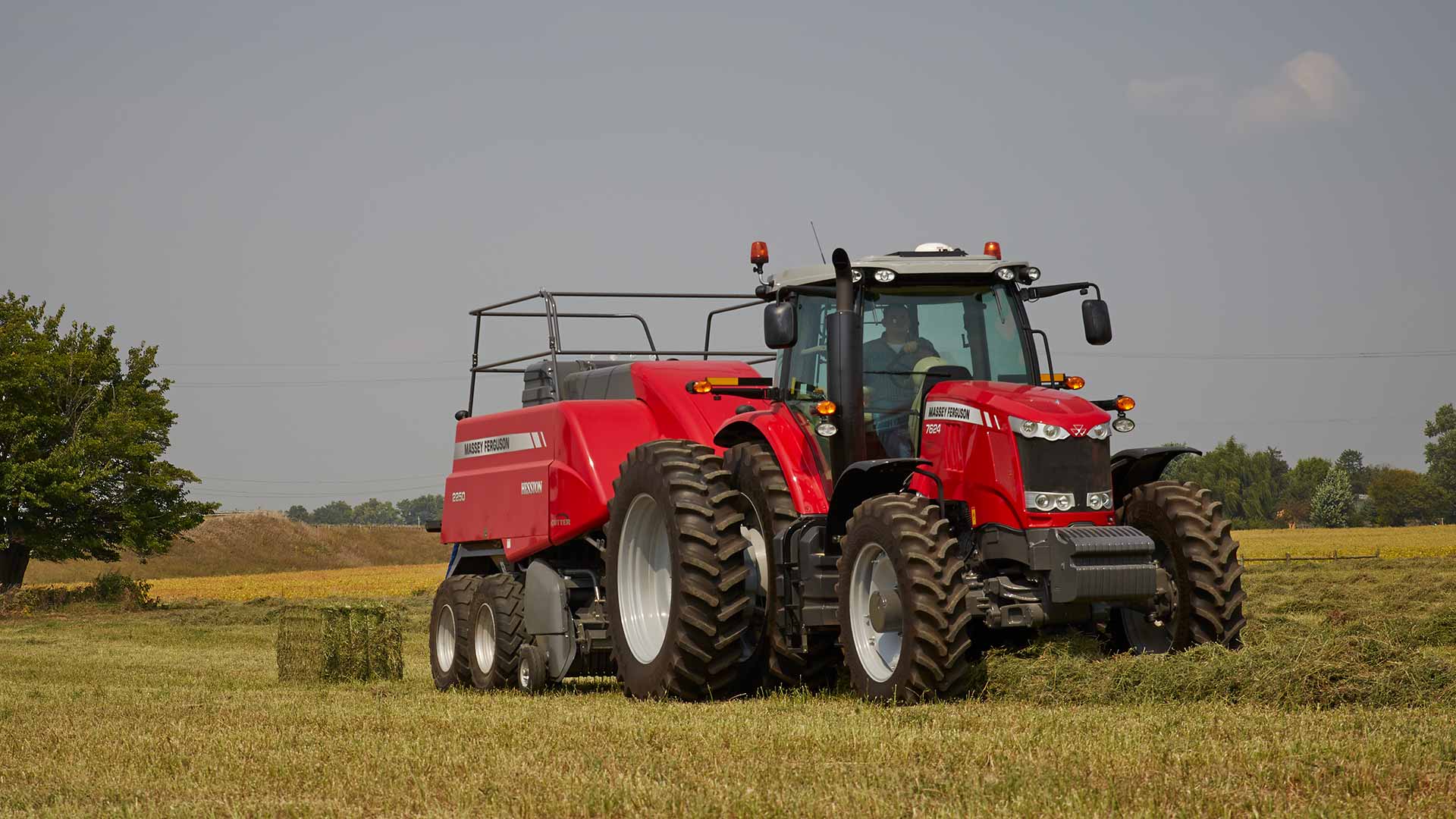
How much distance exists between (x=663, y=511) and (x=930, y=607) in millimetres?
2751

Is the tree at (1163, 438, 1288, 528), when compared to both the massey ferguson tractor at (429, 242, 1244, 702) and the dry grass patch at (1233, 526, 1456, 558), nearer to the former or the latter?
the dry grass patch at (1233, 526, 1456, 558)

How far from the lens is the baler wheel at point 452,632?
46.8ft

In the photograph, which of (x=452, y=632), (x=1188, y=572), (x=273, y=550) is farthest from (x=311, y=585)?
(x=1188, y=572)

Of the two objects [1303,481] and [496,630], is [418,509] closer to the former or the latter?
[1303,481]

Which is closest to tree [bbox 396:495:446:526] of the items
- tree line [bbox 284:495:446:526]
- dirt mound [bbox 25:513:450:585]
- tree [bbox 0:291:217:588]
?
tree line [bbox 284:495:446:526]

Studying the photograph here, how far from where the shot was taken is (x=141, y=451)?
38.2 metres

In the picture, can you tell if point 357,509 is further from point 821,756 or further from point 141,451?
point 821,756

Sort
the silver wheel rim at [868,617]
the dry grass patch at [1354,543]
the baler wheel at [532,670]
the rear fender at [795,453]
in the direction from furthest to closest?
the dry grass patch at [1354,543]
the baler wheel at [532,670]
the rear fender at [795,453]
the silver wheel rim at [868,617]

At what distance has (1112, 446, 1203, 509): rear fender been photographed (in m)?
10.4

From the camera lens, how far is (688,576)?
1036cm

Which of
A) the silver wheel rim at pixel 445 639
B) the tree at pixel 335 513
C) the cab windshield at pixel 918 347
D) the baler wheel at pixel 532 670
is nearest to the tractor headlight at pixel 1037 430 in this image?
the cab windshield at pixel 918 347

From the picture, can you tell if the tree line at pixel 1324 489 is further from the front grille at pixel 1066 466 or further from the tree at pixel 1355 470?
the front grille at pixel 1066 466

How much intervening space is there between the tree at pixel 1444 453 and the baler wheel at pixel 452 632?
112713 mm

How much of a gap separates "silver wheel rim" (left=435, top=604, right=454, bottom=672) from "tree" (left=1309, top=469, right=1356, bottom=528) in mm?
102614
